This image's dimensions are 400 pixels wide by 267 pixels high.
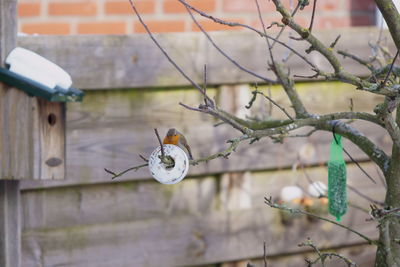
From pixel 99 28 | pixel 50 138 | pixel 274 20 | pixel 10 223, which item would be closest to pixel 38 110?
pixel 50 138

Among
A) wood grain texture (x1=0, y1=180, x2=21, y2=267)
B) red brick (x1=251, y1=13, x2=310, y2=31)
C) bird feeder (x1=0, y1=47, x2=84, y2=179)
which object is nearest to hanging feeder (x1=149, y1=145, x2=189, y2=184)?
bird feeder (x1=0, y1=47, x2=84, y2=179)

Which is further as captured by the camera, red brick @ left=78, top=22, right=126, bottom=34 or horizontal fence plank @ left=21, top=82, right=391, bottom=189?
red brick @ left=78, top=22, right=126, bottom=34

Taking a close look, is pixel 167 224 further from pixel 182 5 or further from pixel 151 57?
pixel 182 5

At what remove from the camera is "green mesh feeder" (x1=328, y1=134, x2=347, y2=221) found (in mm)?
2211

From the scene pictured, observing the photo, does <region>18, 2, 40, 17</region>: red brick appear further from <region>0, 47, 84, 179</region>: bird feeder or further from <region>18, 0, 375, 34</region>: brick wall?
<region>0, 47, 84, 179</region>: bird feeder

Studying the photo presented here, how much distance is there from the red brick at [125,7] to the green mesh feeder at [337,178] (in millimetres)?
1824

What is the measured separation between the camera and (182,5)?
379cm

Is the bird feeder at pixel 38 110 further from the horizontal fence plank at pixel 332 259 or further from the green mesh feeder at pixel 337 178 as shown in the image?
the horizontal fence plank at pixel 332 259

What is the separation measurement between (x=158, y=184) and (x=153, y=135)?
22 centimetres

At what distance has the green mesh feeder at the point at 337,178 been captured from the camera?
2.21 metres

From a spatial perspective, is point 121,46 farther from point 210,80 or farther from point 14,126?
point 14,126

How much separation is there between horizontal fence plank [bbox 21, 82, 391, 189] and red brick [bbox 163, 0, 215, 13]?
709mm

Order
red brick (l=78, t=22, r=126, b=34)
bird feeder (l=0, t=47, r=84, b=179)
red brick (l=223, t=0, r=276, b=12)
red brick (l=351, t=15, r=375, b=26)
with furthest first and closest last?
red brick (l=351, t=15, r=375, b=26) < red brick (l=223, t=0, r=276, b=12) < red brick (l=78, t=22, r=126, b=34) < bird feeder (l=0, t=47, r=84, b=179)

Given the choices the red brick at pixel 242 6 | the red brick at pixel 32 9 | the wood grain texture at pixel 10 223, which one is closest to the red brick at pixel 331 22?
the red brick at pixel 242 6
